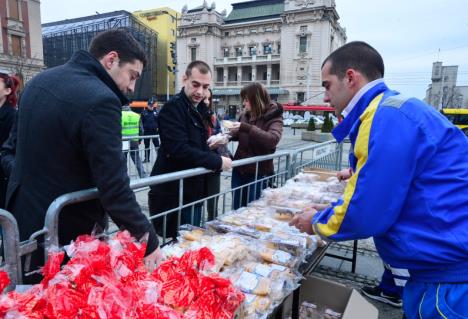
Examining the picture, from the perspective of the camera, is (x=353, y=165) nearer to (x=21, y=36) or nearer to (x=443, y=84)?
(x=21, y=36)

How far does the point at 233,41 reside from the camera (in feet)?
211

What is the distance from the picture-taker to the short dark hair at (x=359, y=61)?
1.69 metres

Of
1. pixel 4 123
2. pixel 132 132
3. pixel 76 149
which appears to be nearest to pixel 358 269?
pixel 76 149

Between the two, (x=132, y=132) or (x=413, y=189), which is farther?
(x=132, y=132)

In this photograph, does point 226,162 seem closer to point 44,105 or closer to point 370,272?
point 44,105

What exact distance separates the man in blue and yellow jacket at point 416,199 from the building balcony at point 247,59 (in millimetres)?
59621

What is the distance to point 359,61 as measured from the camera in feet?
5.58

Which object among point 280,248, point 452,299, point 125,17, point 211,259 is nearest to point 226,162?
point 280,248

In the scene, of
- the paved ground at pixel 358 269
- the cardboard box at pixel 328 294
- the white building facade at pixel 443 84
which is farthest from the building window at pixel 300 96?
the cardboard box at pixel 328 294

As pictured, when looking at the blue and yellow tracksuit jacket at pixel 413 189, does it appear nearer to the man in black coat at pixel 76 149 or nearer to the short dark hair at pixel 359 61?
the short dark hair at pixel 359 61

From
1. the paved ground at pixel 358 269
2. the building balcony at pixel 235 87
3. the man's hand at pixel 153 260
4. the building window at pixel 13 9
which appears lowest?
the paved ground at pixel 358 269

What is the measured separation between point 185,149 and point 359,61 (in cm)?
132

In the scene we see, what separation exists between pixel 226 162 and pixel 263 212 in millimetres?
476

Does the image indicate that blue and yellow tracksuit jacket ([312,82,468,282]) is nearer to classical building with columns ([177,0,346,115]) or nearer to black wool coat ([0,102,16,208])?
black wool coat ([0,102,16,208])
